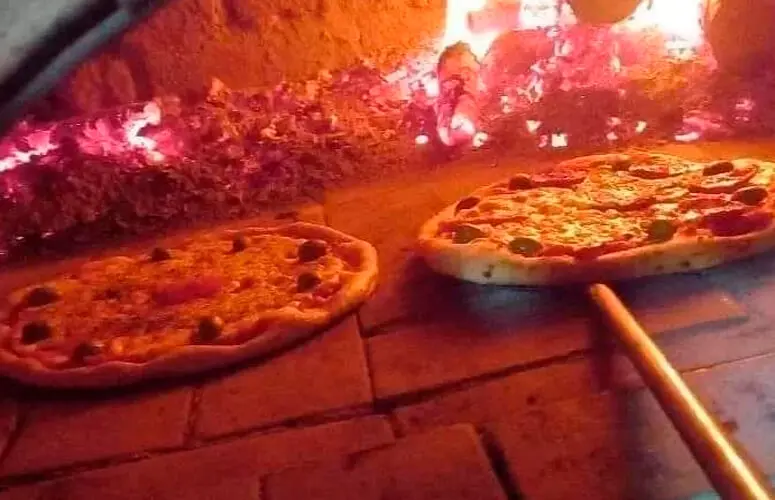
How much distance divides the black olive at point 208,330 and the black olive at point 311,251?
247 mm

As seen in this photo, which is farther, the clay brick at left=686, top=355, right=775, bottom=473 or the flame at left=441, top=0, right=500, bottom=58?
the flame at left=441, top=0, right=500, bottom=58

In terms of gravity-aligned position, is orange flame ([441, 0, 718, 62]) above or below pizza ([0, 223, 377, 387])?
above

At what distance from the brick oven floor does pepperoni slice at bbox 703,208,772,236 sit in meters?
0.05

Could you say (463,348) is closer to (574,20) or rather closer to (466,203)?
(466,203)

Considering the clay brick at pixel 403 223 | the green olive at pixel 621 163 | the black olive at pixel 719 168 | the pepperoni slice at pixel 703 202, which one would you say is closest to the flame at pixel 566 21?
the clay brick at pixel 403 223

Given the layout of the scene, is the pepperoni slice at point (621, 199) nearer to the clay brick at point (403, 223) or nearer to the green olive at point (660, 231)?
the green olive at point (660, 231)

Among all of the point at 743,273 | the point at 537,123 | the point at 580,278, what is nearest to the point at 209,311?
the point at 580,278

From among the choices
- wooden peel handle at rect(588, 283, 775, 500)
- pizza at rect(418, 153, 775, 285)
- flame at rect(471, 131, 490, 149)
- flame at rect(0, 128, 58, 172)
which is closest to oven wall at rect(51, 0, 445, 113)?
flame at rect(0, 128, 58, 172)

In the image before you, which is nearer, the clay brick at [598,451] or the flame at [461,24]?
the clay brick at [598,451]

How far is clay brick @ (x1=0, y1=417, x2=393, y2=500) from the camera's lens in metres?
1.23

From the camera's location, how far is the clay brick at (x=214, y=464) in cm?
123

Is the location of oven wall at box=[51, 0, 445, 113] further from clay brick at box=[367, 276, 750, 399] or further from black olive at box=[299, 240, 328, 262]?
clay brick at box=[367, 276, 750, 399]

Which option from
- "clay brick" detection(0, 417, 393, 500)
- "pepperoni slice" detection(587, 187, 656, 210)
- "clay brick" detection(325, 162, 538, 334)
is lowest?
"clay brick" detection(325, 162, 538, 334)

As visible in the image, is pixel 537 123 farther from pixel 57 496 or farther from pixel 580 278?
pixel 57 496
